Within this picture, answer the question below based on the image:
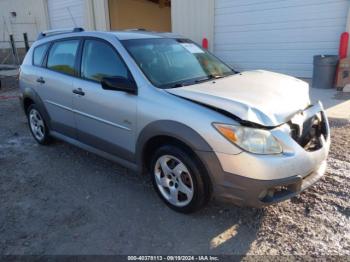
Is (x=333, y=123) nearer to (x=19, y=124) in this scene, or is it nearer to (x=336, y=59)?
(x=336, y=59)

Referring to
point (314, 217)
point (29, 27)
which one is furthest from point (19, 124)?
point (29, 27)

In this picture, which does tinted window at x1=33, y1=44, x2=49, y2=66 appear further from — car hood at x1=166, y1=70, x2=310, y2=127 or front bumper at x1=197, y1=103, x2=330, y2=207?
front bumper at x1=197, y1=103, x2=330, y2=207

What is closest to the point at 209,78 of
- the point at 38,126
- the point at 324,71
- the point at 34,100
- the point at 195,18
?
the point at 34,100

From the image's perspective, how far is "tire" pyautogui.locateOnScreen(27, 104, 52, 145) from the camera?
481cm

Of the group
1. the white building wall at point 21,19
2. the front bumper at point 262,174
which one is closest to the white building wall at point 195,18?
the front bumper at point 262,174

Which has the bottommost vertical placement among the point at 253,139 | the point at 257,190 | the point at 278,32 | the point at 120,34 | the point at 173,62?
the point at 257,190

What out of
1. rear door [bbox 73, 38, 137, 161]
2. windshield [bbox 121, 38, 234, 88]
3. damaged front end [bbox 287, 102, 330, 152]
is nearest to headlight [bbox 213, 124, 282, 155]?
damaged front end [bbox 287, 102, 330, 152]

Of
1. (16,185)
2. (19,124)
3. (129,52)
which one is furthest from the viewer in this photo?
(19,124)

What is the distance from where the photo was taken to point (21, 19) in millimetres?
18172

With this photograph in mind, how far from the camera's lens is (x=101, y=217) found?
10.2 ft

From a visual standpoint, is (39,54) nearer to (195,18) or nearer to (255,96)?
(255,96)

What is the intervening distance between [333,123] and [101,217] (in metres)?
4.23

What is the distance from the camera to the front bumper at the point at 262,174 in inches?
99.0

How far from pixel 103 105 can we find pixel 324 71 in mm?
6131
